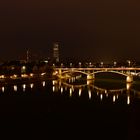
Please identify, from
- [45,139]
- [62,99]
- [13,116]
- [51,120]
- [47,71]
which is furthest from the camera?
[47,71]

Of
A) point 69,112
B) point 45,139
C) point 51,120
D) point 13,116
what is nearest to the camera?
A: point 45,139

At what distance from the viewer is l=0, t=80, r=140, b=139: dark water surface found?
1293cm

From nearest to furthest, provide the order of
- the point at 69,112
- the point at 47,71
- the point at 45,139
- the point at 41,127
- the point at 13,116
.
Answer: the point at 45,139 → the point at 41,127 → the point at 13,116 → the point at 69,112 → the point at 47,71

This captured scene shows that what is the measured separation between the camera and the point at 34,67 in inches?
1911

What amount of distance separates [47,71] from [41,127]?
1319 inches

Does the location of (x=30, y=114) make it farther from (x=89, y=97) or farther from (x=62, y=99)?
(x=89, y=97)

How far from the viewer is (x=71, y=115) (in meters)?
→ 16.6

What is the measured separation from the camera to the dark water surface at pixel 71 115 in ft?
42.4

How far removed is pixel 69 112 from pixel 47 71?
2993 cm

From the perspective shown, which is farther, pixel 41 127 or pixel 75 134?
pixel 41 127

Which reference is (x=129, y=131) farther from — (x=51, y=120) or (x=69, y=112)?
(x=69, y=112)

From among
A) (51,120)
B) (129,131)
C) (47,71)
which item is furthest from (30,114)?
(47,71)

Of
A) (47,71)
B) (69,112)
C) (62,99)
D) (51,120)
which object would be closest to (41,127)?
(51,120)

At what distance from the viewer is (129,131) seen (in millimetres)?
12781
